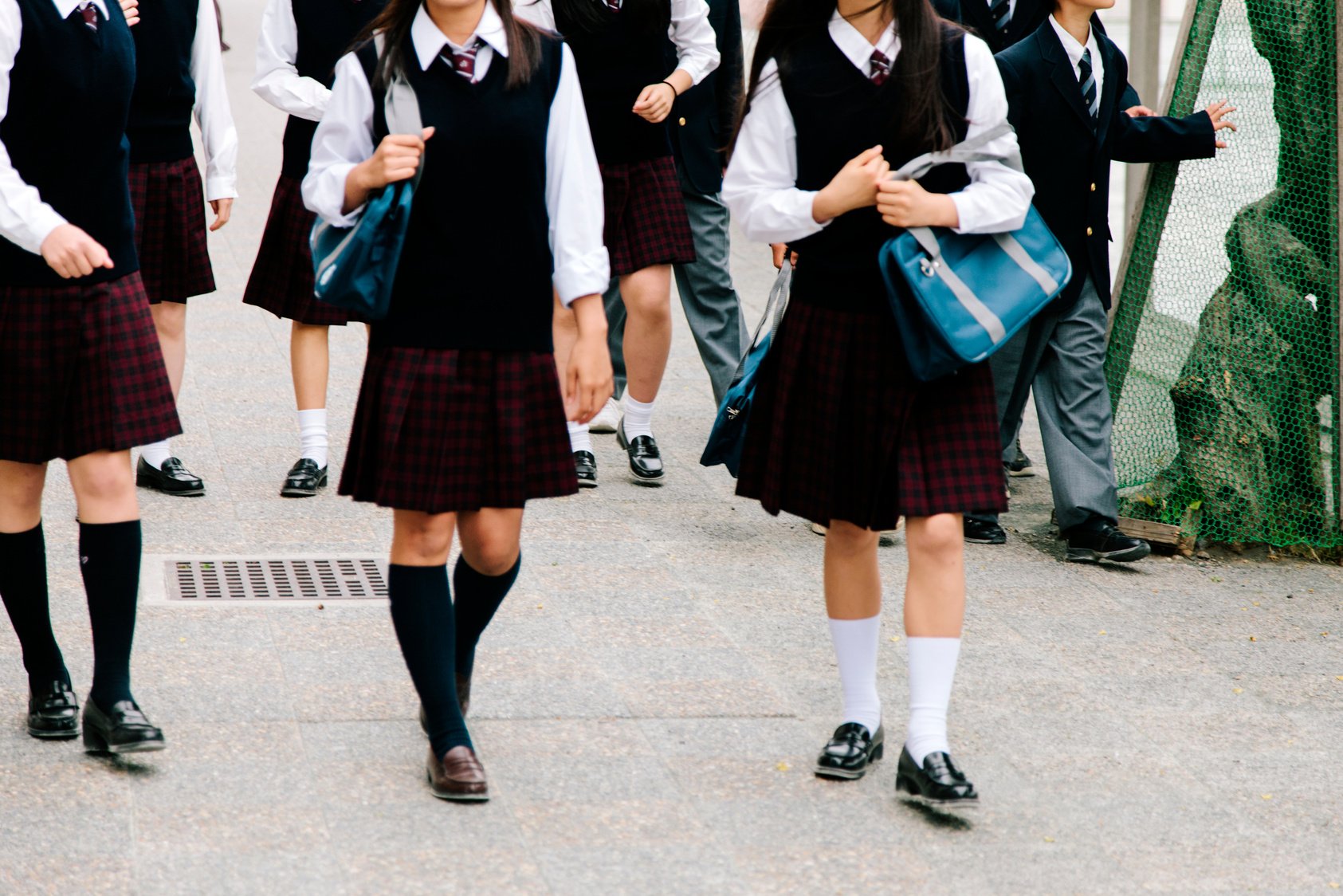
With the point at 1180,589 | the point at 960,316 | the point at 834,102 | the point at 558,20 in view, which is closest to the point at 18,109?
the point at 834,102

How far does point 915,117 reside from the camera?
3570mm

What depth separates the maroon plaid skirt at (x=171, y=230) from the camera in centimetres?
584

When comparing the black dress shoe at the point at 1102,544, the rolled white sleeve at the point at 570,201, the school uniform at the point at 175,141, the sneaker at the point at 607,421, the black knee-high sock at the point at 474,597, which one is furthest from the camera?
the sneaker at the point at 607,421

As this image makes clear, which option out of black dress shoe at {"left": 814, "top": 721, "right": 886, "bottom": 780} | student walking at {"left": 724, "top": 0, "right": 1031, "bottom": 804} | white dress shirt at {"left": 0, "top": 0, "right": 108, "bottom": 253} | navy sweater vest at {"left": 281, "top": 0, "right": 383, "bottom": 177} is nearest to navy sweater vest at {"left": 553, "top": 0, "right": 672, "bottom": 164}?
navy sweater vest at {"left": 281, "top": 0, "right": 383, "bottom": 177}

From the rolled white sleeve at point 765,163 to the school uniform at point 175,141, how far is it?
2654 mm

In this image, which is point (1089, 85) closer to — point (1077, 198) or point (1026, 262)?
point (1077, 198)

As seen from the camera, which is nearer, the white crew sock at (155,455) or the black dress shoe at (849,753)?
the black dress shoe at (849,753)

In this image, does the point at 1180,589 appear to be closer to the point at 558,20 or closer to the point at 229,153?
the point at 558,20

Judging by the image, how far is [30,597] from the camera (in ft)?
12.8

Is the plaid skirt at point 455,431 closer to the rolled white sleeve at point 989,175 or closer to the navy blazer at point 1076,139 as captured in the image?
the rolled white sleeve at point 989,175

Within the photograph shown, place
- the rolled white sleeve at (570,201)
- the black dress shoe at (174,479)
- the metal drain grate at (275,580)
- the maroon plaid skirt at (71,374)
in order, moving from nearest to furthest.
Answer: the rolled white sleeve at (570,201), the maroon plaid skirt at (71,374), the metal drain grate at (275,580), the black dress shoe at (174,479)

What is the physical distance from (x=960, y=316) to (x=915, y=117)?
44 centimetres

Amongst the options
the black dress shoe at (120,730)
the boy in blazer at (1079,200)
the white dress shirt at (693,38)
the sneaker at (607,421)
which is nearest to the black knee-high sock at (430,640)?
the black dress shoe at (120,730)

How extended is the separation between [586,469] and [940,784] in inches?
115
